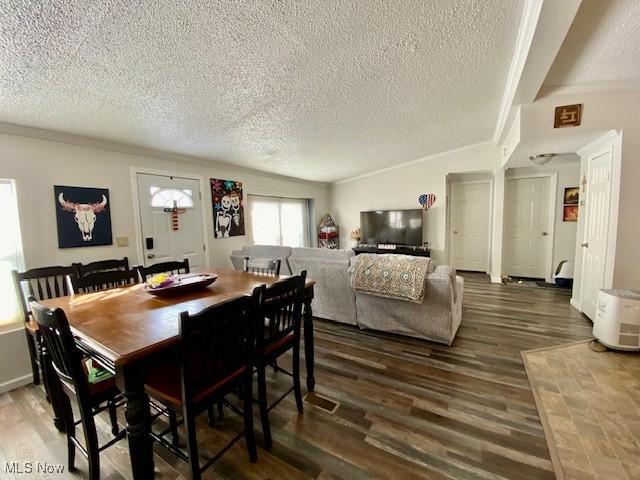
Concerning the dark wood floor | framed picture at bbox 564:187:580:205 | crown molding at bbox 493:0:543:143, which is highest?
crown molding at bbox 493:0:543:143

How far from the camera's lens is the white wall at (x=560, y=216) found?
4.70m

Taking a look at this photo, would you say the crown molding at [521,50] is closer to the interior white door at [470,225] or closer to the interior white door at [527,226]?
the interior white door at [527,226]

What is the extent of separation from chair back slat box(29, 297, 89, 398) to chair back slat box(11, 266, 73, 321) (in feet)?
4.29

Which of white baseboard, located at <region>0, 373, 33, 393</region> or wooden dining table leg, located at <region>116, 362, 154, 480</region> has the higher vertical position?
wooden dining table leg, located at <region>116, 362, 154, 480</region>

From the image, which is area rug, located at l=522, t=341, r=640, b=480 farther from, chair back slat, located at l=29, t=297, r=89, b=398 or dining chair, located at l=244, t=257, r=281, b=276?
chair back slat, located at l=29, t=297, r=89, b=398

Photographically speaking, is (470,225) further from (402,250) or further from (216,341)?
(216,341)

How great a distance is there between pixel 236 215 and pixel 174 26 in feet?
10.1

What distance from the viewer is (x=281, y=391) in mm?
2090

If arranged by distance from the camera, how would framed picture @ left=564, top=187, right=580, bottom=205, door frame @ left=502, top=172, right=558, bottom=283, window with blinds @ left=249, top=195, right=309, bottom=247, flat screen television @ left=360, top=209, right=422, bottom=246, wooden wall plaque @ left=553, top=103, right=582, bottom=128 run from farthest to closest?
flat screen television @ left=360, top=209, right=422, bottom=246
window with blinds @ left=249, top=195, right=309, bottom=247
door frame @ left=502, top=172, right=558, bottom=283
framed picture @ left=564, top=187, right=580, bottom=205
wooden wall plaque @ left=553, top=103, right=582, bottom=128

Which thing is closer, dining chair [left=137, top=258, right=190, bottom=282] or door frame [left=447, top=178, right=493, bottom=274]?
dining chair [left=137, top=258, right=190, bottom=282]

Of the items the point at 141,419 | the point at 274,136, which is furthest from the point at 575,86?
the point at 141,419

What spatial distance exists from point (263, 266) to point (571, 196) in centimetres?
546

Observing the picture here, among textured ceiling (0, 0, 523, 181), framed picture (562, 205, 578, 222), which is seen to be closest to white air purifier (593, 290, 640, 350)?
textured ceiling (0, 0, 523, 181)

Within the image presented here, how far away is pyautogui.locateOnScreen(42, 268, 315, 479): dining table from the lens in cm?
110
